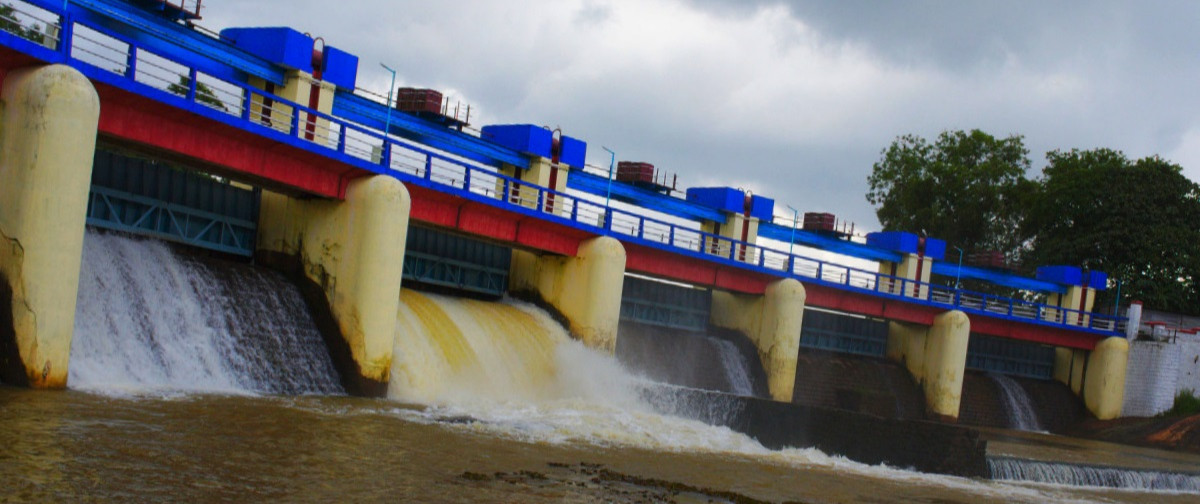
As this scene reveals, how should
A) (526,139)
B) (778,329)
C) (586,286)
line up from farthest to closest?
1. (778,329)
2. (526,139)
3. (586,286)

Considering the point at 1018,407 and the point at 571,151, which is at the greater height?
the point at 571,151

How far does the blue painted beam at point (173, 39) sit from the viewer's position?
26906 millimetres

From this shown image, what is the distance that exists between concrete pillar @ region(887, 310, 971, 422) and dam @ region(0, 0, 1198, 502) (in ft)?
1.73

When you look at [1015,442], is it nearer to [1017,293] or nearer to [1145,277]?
[1145,277]

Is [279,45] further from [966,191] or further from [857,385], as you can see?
[966,191]

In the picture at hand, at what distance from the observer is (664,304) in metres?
42.1

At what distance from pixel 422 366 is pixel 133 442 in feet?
43.8

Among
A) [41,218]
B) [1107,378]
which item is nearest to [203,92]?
[41,218]

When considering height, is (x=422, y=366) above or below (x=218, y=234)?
below

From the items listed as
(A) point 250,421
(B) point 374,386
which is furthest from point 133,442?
(B) point 374,386

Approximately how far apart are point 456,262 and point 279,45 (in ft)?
26.3

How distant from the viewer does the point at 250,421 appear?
1647cm

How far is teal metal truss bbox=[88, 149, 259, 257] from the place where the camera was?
2430 cm

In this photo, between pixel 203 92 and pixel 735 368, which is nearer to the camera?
pixel 203 92
